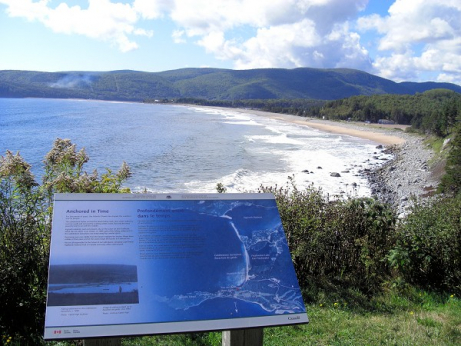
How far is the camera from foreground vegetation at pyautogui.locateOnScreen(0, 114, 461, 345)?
151 inches

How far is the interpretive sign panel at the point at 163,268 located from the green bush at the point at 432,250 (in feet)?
10.3

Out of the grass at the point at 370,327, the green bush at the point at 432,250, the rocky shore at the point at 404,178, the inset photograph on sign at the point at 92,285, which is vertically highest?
→ the inset photograph on sign at the point at 92,285

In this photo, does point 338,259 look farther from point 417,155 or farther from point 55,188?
point 417,155

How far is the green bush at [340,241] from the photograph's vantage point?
5.57 meters

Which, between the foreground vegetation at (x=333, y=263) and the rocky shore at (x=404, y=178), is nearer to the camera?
the foreground vegetation at (x=333, y=263)

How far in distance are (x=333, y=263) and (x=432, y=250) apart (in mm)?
1286

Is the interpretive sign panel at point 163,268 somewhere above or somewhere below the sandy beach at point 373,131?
above

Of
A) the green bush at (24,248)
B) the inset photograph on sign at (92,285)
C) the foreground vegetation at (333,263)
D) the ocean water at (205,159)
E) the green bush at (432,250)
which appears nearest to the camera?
the inset photograph on sign at (92,285)

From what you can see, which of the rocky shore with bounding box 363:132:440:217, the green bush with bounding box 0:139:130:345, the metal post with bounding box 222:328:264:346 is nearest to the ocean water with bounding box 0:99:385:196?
the rocky shore with bounding box 363:132:440:217

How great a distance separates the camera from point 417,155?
36.9 metres

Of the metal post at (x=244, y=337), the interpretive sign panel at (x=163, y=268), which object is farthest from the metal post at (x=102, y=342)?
the metal post at (x=244, y=337)

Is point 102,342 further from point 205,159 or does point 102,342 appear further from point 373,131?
point 373,131

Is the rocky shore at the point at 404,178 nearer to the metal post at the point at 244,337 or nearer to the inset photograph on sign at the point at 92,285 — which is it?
the metal post at the point at 244,337

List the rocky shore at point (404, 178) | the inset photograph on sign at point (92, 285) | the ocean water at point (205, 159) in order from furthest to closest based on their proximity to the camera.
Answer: the ocean water at point (205, 159), the rocky shore at point (404, 178), the inset photograph on sign at point (92, 285)
